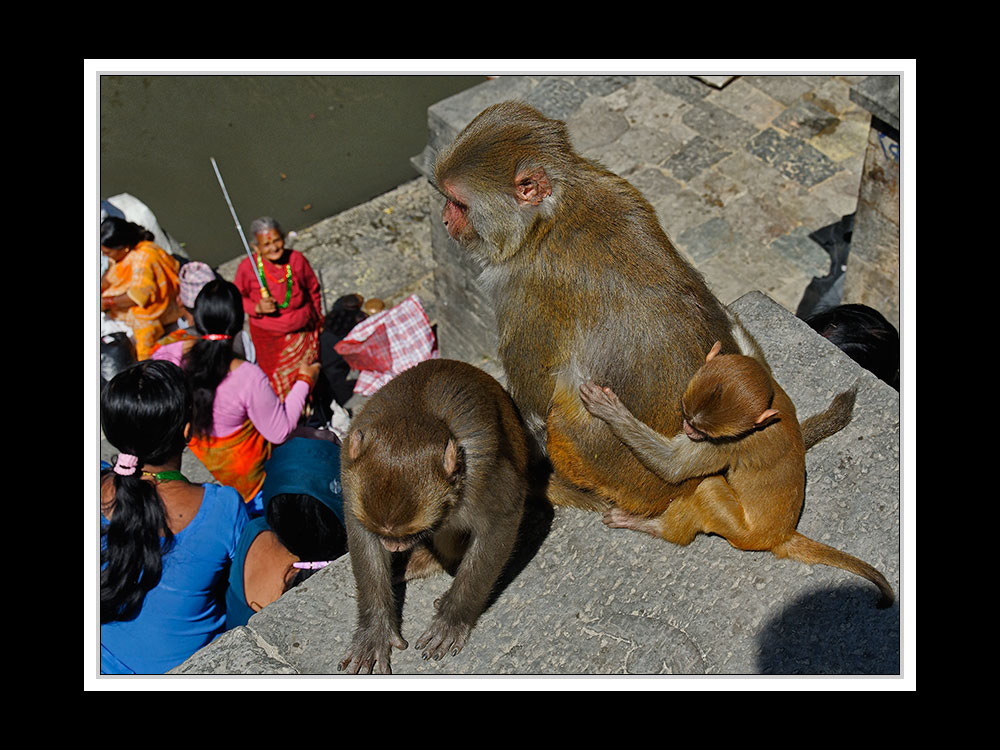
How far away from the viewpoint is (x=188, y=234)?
38.7 ft

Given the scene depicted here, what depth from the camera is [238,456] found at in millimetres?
5918

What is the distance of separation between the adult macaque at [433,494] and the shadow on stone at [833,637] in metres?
1.21

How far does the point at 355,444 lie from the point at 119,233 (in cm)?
481

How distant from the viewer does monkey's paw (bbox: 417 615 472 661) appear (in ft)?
12.5

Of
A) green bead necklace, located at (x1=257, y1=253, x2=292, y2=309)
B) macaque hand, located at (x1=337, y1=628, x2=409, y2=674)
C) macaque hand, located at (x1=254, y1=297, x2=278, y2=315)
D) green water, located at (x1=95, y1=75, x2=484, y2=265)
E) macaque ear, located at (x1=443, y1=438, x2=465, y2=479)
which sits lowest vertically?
macaque hand, located at (x1=337, y1=628, x2=409, y2=674)

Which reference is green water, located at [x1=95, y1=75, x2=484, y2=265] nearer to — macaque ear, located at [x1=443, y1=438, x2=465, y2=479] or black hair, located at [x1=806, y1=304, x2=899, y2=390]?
black hair, located at [x1=806, y1=304, x2=899, y2=390]

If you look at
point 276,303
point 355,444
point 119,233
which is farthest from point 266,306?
point 355,444

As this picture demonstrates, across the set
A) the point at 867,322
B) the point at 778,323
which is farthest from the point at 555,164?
the point at 867,322

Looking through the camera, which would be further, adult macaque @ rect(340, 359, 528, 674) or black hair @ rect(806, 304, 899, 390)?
black hair @ rect(806, 304, 899, 390)

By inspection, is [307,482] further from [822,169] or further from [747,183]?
[822,169]

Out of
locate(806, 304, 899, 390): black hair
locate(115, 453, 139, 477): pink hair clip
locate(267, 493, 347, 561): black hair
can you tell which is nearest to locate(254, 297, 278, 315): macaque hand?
locate(115, 453, 139, 477): pink hair clip

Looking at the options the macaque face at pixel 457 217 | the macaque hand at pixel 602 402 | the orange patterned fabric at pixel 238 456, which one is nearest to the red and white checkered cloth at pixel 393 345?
the orange patterned fabric at pixel 238 456

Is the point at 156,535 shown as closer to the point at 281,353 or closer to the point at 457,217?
Result: the point at 457,217
